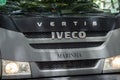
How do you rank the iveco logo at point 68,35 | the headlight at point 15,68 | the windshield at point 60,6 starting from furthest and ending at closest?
1. the windshield at point 60,6
2. the iveco logo at point 68,35
3. the headlight at point 15,68

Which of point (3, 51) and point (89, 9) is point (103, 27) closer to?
point (89, 9)

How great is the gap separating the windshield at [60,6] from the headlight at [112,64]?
2.30ft

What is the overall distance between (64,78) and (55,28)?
67cm

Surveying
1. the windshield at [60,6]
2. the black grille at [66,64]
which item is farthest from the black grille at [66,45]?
the windshield at [60,6]

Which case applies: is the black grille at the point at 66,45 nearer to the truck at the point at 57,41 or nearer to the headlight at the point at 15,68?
the truck at the point at 57,41

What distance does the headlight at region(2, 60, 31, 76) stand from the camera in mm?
4504

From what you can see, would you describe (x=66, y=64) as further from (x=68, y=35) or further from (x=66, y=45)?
(x=68, y=35)

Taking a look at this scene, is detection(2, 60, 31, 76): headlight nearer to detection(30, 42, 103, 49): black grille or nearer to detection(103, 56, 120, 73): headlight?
detection(30, 42, 103, 49): black grille

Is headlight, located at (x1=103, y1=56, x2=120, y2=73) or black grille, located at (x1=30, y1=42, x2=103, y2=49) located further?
headlight, located at (x1=103, y1=56, x2=120, y2=73)

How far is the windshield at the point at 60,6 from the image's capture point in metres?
4.79

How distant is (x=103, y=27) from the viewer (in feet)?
15.8

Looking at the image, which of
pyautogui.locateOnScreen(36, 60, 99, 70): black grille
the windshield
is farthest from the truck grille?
the windshield

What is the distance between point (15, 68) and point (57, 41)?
0.64 metres

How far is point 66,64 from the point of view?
15.5 feet
